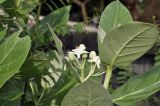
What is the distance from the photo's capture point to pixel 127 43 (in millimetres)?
1135

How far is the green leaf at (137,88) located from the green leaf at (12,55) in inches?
10.4

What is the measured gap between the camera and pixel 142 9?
719cm

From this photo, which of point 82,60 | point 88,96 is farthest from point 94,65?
point 88,96

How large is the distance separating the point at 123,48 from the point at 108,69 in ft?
0.29

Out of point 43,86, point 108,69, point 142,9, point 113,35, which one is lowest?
point 142,9

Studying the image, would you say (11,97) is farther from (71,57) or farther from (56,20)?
(56,20)

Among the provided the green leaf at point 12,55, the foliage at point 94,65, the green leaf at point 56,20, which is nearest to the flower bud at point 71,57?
the foliage at point 94,65

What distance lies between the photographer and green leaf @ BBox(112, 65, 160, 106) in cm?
119

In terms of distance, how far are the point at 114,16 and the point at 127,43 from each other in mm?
158

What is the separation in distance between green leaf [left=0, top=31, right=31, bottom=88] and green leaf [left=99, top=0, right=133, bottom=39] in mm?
231

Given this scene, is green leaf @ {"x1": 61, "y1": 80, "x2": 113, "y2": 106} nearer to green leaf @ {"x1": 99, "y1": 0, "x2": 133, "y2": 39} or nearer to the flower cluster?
the flower cluster

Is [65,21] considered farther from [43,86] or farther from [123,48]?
[123,48]

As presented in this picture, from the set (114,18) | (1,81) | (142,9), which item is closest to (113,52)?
(114,18)

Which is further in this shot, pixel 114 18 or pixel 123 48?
pixel 114 18
